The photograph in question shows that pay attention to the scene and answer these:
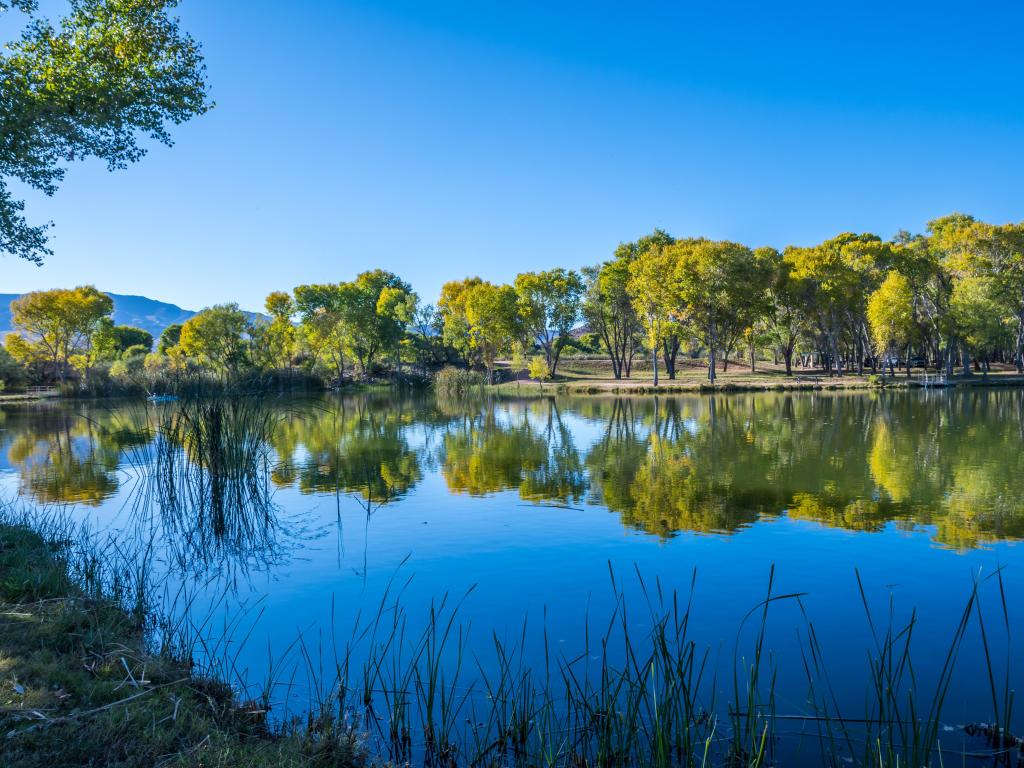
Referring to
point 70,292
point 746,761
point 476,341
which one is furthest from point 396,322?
point 746,761

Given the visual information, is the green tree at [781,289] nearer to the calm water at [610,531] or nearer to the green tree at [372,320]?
the calm water at [610,531]

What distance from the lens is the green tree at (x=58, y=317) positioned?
5834cm

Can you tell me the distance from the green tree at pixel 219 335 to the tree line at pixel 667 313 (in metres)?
0.37

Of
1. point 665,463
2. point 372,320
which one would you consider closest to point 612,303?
point 372,320

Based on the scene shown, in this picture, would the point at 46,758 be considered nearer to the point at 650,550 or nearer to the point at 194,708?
the point at 194,708

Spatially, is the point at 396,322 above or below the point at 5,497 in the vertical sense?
→ above

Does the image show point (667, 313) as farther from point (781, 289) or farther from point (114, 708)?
point (114, 708)

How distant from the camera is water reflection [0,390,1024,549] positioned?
1076 cm

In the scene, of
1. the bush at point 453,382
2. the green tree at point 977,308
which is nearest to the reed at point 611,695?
the bush at point 453,382

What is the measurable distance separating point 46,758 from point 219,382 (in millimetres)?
8008

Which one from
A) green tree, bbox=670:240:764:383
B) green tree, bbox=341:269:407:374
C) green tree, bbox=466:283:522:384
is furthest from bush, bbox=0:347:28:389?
green tree, bbox=670:240:764:383

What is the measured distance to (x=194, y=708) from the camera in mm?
3863

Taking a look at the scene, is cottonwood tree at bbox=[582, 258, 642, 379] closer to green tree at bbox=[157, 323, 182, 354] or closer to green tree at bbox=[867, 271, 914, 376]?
green tree at bbox=[867, 271, 914, 376]

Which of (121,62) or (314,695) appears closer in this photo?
(314,695)
